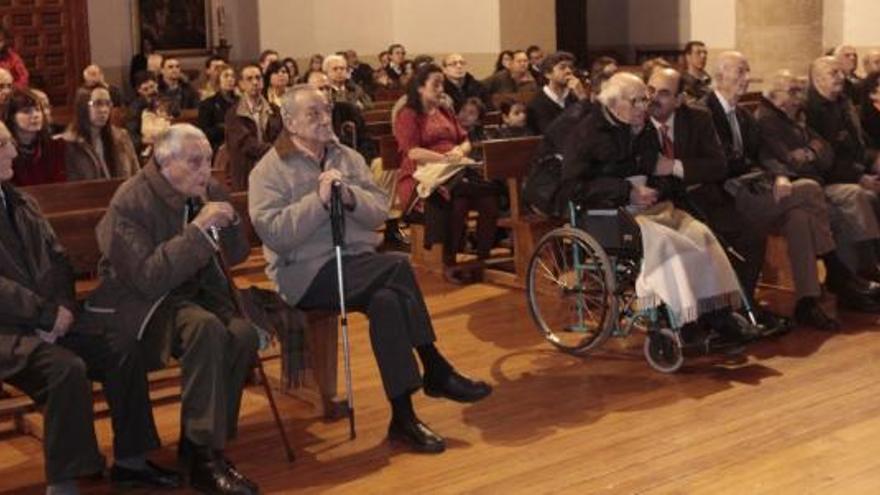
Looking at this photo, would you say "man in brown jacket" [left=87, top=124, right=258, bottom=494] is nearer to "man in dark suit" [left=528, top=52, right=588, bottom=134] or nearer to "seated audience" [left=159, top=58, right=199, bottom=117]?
"man in dark suit" [left=528, top=52, right=588, bottom=134]

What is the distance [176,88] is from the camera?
1305 centimetres

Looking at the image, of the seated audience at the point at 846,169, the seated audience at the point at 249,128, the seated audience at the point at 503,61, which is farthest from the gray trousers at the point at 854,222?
the seated audience at the point at 503,61

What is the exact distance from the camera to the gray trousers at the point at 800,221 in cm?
644

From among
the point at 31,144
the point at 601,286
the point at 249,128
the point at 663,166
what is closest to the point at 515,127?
the point at 249,128

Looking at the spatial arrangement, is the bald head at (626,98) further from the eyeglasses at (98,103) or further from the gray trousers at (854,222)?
the eyeglasses at (98,103)

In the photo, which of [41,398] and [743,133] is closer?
[41,398]

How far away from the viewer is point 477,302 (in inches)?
288

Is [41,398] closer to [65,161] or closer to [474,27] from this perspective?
[65,161]

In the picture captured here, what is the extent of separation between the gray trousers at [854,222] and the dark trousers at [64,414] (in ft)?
13.0

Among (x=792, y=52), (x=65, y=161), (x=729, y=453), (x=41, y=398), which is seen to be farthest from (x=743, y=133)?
(x=792, y=52)

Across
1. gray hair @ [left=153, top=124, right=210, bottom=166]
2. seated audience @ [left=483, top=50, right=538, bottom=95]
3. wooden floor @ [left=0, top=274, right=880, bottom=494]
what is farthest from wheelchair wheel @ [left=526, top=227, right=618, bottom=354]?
seated audience @ [left=483, top=50, right=538, bottom=95]

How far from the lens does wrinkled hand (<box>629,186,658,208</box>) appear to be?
19.5 feet

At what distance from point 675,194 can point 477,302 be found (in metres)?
1.51

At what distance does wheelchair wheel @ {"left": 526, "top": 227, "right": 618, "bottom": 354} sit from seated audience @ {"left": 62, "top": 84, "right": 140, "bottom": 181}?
212 cm
